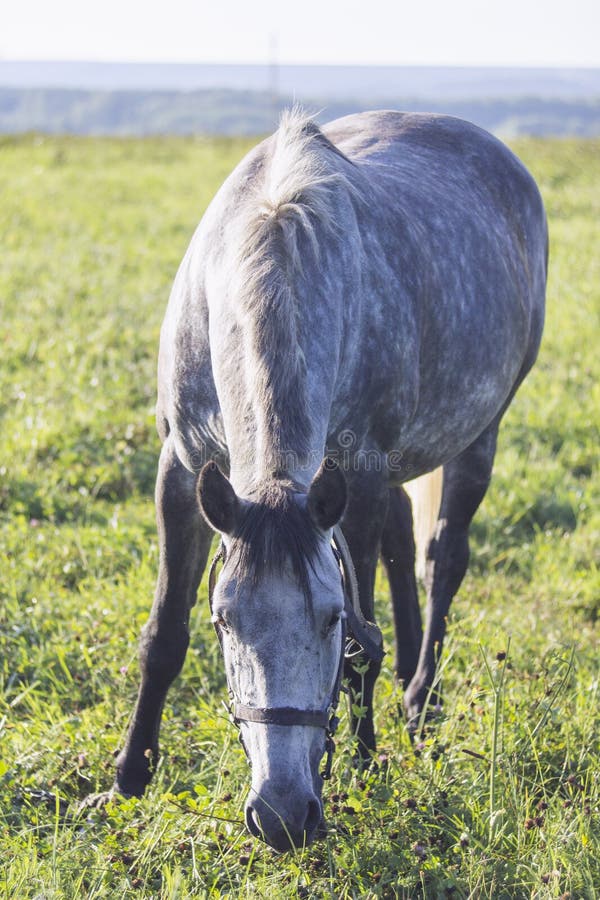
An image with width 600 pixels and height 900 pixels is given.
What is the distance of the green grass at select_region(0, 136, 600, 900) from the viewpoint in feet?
8.69

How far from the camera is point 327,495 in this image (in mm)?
2078

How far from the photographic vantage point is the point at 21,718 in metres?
3.57

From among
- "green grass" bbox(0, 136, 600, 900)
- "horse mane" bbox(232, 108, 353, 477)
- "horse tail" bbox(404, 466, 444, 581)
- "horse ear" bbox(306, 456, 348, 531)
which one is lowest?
"green grass" bbox(0, 136, 600, 900)

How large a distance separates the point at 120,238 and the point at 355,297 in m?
9.88

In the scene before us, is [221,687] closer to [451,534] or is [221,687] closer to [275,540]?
[451,534]

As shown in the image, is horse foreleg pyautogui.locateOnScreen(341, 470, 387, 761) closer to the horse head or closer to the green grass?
the green grass

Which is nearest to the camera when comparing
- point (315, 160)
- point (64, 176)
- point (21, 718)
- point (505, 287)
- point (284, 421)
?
point (284, 421)

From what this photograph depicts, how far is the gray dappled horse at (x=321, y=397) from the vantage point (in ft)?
6.88

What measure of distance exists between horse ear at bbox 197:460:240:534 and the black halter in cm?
17

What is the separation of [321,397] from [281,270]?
341mm

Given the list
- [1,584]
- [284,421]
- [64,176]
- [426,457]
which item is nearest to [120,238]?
[64,176]

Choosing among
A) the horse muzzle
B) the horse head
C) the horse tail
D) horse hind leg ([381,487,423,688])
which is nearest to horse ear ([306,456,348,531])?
the horse head

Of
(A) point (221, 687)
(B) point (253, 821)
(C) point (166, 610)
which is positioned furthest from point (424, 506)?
(B) point (253, 821)

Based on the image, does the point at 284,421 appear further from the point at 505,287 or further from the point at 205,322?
the point at 505,287
